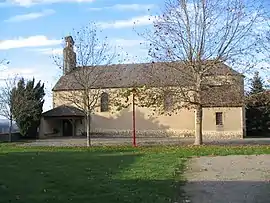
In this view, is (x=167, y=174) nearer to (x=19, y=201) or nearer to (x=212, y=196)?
(x=212, y=196)

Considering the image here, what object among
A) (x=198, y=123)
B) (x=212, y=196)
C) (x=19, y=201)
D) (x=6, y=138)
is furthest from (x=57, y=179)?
(x=6, y=138)

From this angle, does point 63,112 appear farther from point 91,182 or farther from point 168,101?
point 91,182

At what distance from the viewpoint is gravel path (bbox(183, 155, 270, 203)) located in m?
10.9

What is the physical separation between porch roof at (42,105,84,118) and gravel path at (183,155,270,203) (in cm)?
3982

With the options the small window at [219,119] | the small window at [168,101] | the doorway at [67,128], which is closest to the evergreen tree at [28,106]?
the doorway at [67,128]

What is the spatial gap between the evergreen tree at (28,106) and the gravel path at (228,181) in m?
35.9

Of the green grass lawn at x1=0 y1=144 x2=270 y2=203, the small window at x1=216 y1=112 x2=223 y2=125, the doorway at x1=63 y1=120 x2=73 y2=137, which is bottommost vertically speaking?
the green grass lawn at x1=0 y1=144 x2=270 y2=203

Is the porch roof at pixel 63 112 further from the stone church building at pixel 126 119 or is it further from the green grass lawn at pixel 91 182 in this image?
the green grass lawn at pixel 91 182

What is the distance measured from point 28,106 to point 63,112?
6.42 metres

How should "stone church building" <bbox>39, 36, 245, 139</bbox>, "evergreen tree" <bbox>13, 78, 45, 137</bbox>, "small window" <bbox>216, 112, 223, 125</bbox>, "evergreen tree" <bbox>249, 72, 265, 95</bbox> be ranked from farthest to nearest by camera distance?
"small window" <bbox>216, 112, 223, 125</bbox>, "stone church building" <bbox>39, 36, 245, 139</bbox>, "evergreen tree" <bbox>13, 78, 45, 137</bbox>, "evergreen tree" <bbox>249, 72, 265, 95</bbox>

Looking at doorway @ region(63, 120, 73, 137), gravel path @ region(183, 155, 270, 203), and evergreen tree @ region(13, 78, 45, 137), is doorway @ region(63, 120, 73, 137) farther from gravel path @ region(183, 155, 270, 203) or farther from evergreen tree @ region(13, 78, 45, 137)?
gravel path @ region(183, 155, 270, 203)

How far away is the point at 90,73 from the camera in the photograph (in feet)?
123

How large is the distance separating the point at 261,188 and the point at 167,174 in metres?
3.93

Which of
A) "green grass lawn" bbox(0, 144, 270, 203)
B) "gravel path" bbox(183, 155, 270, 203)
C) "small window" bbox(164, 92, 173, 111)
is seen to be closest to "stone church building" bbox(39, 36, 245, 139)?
"small window" bbox(164, 92, 173, 111)
